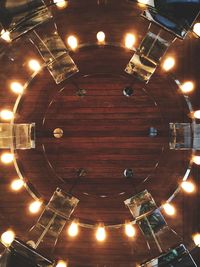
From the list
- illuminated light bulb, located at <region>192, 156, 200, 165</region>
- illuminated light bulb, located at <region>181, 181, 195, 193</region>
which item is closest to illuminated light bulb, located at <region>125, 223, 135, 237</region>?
illuminated light bulb, located at <region>181, 181, 195, 193</region>

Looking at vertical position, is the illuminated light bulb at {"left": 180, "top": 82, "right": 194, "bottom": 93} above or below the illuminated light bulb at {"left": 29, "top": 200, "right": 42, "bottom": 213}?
above

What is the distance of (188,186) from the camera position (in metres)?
3.52

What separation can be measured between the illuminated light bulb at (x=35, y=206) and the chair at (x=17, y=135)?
1.81 ft

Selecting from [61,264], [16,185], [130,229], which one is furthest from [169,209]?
[16,185]

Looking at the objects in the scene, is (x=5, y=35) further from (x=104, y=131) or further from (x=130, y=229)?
(x=130, y=229)

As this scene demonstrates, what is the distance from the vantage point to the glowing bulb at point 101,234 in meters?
3.52

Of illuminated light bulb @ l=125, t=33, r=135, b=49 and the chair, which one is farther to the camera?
illuminated light bulb @ l=125, t=33, r=135, b=49

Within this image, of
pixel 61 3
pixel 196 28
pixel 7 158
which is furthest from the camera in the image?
pixel 7 158

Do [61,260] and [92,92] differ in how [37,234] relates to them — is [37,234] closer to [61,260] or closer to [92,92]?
[61,260]

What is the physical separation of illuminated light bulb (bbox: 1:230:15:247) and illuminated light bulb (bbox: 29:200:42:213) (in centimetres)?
→ 27

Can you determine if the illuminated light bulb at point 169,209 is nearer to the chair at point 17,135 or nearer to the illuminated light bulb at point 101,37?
the chair at point 17,135

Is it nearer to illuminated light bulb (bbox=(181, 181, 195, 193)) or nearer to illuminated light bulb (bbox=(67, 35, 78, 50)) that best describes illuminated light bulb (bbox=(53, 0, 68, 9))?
illuminated light bulb (bbox=(67, 35, 78, 50))

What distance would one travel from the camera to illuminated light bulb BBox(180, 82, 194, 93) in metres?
3.43

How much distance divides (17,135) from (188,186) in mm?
1584
